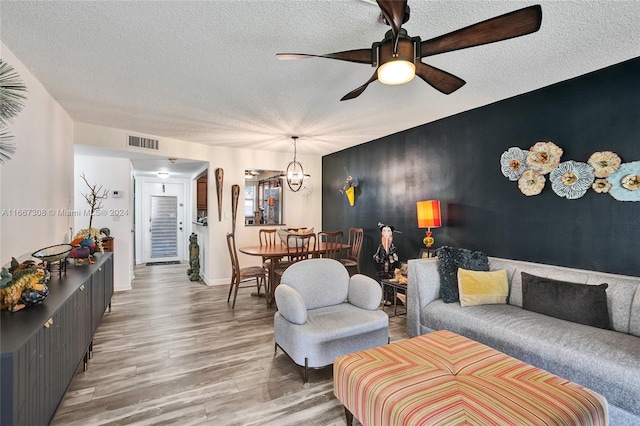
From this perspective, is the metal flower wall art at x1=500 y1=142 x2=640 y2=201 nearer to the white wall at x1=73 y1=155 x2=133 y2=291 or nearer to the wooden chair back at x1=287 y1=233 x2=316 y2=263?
the wooden chair back at x1=287 y1=233 x2=316 y2=263

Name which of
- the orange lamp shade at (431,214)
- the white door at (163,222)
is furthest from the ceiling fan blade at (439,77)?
the white door at (163,222)

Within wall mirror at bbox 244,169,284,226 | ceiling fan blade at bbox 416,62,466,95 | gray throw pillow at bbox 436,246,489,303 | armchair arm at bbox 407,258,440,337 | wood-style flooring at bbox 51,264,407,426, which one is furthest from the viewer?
wall mirror at bbox 244,169,284,226

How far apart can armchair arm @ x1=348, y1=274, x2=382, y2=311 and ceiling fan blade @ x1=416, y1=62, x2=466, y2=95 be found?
1704mm

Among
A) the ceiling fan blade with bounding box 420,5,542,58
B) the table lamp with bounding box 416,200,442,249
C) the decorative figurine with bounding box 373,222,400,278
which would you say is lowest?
the decorative figurine with bounding box 373,222,400,278

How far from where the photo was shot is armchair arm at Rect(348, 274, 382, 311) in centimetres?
277

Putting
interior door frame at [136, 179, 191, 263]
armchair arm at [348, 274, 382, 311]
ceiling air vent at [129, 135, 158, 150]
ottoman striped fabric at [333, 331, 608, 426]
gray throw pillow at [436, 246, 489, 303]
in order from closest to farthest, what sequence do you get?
ottoman striped fabric at [333, 331, 608, 426]
armchair arm at [348, 274, 382, 311]
gray throw pillow at [436, 246, 489, 303]
ceiling air vent at [129, 135, 158, 150]
interior door frame at [136, 179, 191, 263]

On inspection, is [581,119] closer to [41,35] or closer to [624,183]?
[624,183]

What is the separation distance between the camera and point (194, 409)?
2113mm

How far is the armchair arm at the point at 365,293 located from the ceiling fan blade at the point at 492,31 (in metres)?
1.89

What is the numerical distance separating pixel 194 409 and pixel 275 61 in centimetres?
261

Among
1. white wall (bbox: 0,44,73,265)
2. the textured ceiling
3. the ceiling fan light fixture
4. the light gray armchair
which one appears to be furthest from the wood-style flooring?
the textured ceiling

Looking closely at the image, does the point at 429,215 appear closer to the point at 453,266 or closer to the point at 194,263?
the point at 453,266

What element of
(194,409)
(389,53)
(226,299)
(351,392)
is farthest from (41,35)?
(226,299)

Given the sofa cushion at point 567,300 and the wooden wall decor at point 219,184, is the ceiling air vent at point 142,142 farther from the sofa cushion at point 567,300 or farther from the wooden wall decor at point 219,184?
the sofa cushion at point 567,300
